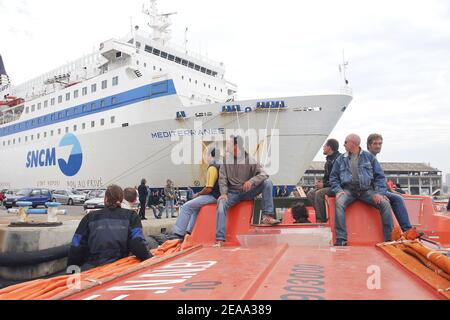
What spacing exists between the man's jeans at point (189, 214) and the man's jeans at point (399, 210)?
6.97 ft

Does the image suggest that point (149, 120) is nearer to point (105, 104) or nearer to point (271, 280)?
point (105, 104)

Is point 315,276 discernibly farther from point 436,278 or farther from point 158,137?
point 158,137

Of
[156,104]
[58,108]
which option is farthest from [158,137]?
[58,108]

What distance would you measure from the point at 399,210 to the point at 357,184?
0.64m

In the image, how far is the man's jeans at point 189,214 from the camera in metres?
4.98

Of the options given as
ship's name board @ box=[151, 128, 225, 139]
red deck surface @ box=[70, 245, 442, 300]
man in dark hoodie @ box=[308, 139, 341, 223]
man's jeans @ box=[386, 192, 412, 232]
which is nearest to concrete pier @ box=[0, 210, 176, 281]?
red deck surface @ box=[70, 245, 442, 300]

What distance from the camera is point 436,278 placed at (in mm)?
2420

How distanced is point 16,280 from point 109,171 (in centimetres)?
1604

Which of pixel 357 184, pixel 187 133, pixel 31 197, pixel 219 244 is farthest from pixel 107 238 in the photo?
pixel 31 197

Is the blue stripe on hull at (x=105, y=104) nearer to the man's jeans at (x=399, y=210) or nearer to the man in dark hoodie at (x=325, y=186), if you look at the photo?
the man in dark hoodie at (x=325, y=186)

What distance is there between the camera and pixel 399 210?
183 inches

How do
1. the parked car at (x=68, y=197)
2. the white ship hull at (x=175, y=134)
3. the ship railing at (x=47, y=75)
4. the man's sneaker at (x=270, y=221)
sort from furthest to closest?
the ship railing at (x=47, y=75) < the parked car at (x=68, y=197) < the white ship hull at (x=175, y=134) < the man's sneaker at (x=270, y=221)

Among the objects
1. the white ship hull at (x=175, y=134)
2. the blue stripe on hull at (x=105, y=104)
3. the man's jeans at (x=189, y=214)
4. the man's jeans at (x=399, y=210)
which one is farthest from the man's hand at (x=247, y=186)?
the blue stripe on hull at (x=105, y=104)

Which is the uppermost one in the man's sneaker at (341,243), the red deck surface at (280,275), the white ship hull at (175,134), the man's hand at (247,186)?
the white ship hull at (175,134)
